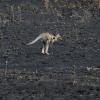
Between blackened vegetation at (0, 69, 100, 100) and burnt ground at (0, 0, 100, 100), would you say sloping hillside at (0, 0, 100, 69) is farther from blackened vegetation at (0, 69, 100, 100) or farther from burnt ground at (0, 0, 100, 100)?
blackened vegetation at (0, 69, 100, 100)

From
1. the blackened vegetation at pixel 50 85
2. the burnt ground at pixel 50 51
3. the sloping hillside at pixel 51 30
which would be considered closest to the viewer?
the blackened vegetation at pixel 50 85

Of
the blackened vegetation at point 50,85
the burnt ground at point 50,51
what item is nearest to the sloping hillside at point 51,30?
the burnt ground at point 50,51

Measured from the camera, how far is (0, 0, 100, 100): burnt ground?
11094mm

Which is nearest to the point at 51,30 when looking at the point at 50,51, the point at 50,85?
the point at 50,51

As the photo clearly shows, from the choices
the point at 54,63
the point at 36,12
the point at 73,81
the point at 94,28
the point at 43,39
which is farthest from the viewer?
the point at 36,12

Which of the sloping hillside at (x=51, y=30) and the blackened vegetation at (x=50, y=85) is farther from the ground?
the sloping hillside at (x=51, y=30)

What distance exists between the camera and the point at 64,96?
1055cm

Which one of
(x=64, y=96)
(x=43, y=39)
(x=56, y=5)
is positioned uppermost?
(x=56, y=5)

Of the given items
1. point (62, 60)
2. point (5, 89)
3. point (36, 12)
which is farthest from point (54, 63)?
point (36, 12)

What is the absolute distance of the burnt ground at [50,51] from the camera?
11.1 metres

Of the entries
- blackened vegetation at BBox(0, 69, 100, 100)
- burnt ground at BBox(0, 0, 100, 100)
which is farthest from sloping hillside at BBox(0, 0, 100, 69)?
blackened vegetation at BBox(0, 69, 100, 100)

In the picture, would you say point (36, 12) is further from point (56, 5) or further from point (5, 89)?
point (5, 89)

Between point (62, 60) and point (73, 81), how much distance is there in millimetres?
3677

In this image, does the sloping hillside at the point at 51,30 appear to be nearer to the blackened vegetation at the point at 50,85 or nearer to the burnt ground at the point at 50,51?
the burnt ground at the point at 50,51
